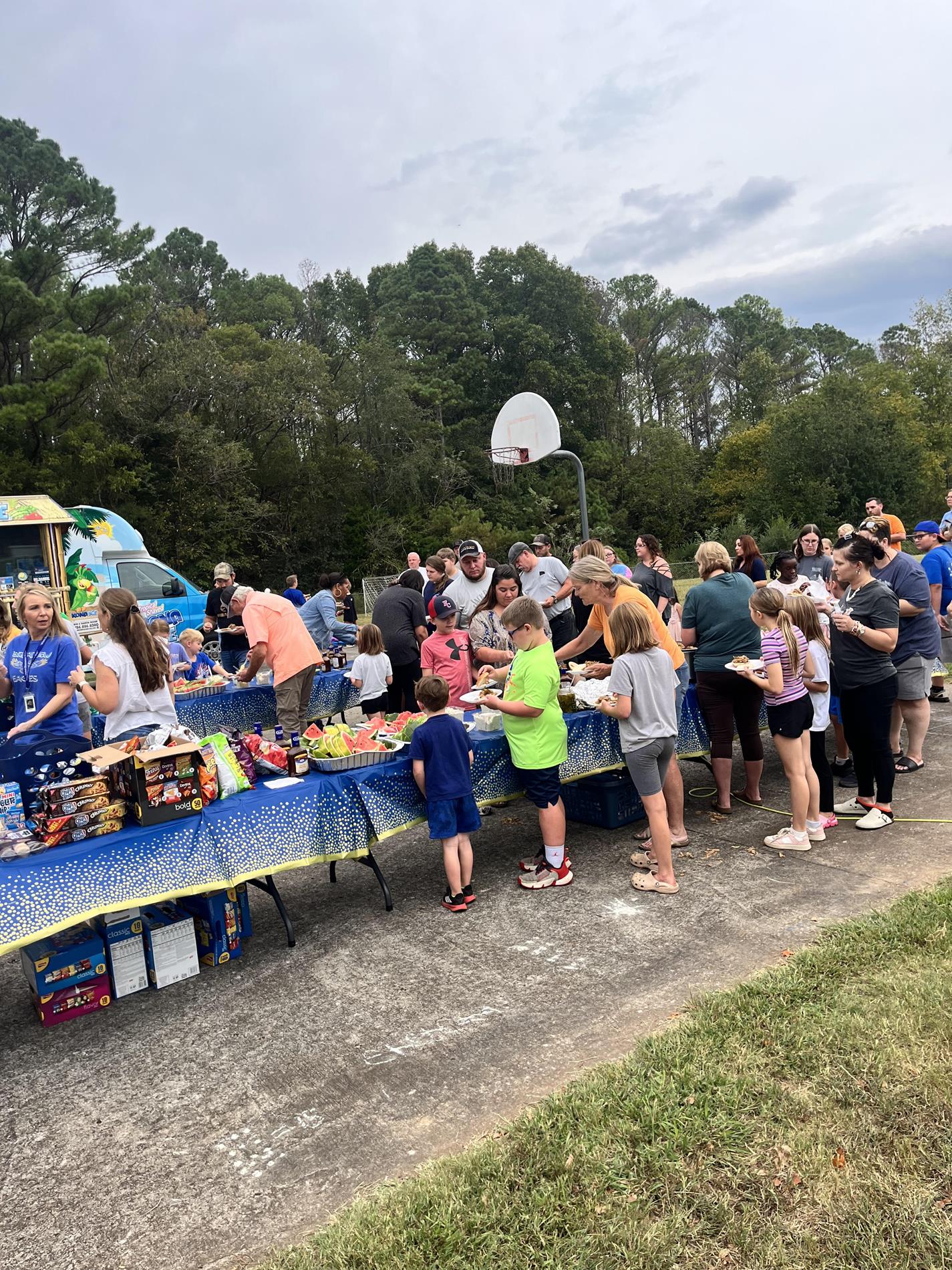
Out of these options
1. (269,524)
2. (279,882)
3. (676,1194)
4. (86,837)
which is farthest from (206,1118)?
(269,524)

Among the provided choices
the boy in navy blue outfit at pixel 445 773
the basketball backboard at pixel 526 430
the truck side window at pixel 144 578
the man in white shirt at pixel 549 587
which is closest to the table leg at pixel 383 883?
the boy in navy blue outfit at pixel 445 773

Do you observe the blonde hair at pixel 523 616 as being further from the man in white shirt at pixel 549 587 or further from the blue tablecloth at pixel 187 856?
Result: the man in white shirt at pixel 549 587

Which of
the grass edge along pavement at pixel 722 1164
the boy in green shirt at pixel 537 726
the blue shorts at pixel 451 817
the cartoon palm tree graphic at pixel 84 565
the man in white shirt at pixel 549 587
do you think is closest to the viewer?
the grass edge along pavement at pixel 722 1164

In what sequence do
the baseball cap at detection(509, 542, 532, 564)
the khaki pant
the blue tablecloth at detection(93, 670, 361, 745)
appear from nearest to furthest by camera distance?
the khaki pant < the baseball cap at detection(509, 542, 532, 564) < the blue tablecloth at detection(93, 670, 361, 745)

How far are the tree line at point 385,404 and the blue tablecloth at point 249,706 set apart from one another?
54.9ft

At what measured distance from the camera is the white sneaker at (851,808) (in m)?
5.43

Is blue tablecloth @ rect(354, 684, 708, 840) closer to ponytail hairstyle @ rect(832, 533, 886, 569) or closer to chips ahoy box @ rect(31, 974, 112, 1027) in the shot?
ponytail hairstyle @ rect(832, 533, 886, 569)

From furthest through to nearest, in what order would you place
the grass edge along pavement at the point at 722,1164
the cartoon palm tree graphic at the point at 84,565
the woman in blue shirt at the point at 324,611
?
the cartoon palm tree graphic at the point at 84,565 < the woman in blue shirt at the point at 324,611 < the grass edge along pavement at the point at 722,1164

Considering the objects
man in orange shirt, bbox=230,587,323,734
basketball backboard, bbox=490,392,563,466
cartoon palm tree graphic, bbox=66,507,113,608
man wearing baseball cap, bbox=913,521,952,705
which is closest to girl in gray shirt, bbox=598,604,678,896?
man in orange shirt, bbox=230,587,323,734

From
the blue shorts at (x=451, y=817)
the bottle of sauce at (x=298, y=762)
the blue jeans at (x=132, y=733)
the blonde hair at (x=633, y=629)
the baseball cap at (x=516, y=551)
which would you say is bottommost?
the blue shorts at (x=451, y=817)

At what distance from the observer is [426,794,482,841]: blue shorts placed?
433 centimetres

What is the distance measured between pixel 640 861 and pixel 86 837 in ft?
9.45

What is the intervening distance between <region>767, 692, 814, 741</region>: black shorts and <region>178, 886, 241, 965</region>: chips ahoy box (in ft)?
10.1

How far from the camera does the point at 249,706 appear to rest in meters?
8.05
